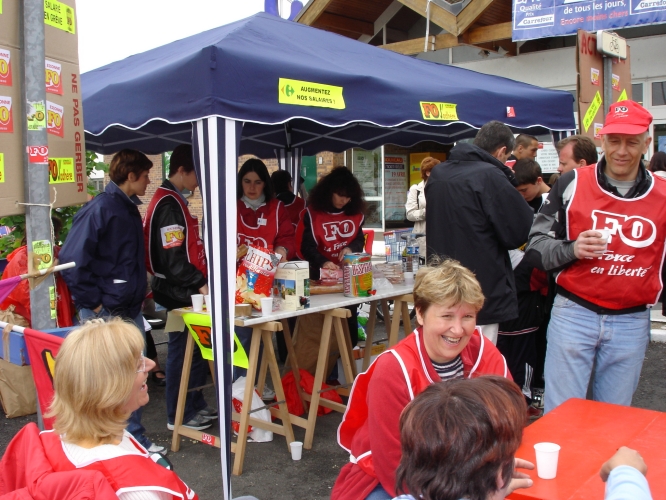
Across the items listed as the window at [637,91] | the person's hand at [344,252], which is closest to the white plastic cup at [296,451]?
the person's hand at [344,252]

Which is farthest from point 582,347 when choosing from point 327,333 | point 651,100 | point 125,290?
point 651,100

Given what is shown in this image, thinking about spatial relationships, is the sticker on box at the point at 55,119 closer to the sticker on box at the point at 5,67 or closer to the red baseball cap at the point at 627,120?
the sticker on box at the point at 5,67

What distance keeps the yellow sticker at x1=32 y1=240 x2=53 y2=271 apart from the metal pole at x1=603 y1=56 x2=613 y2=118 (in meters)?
3.92

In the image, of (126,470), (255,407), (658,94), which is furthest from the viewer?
(658,94)

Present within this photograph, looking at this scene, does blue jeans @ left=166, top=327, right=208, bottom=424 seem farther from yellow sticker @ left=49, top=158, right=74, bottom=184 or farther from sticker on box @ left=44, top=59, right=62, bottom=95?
sticker on box @ left=44, top=59, right=62, bottom=95

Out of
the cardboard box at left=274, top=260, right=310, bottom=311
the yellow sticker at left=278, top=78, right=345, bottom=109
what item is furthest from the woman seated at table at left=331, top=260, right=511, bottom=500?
the cardboard box at left=274, top=260, right=310, bottom=311

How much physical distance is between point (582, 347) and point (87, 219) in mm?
2718

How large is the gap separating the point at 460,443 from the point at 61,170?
213 cm

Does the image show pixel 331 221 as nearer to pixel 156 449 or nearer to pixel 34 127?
pixel 156 449

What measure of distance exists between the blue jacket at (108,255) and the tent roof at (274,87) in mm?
509

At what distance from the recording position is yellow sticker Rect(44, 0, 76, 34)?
2532 mm

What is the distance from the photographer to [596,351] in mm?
2967

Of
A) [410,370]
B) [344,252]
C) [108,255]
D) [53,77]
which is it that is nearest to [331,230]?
[344,252]

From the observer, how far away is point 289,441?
4.12 m
